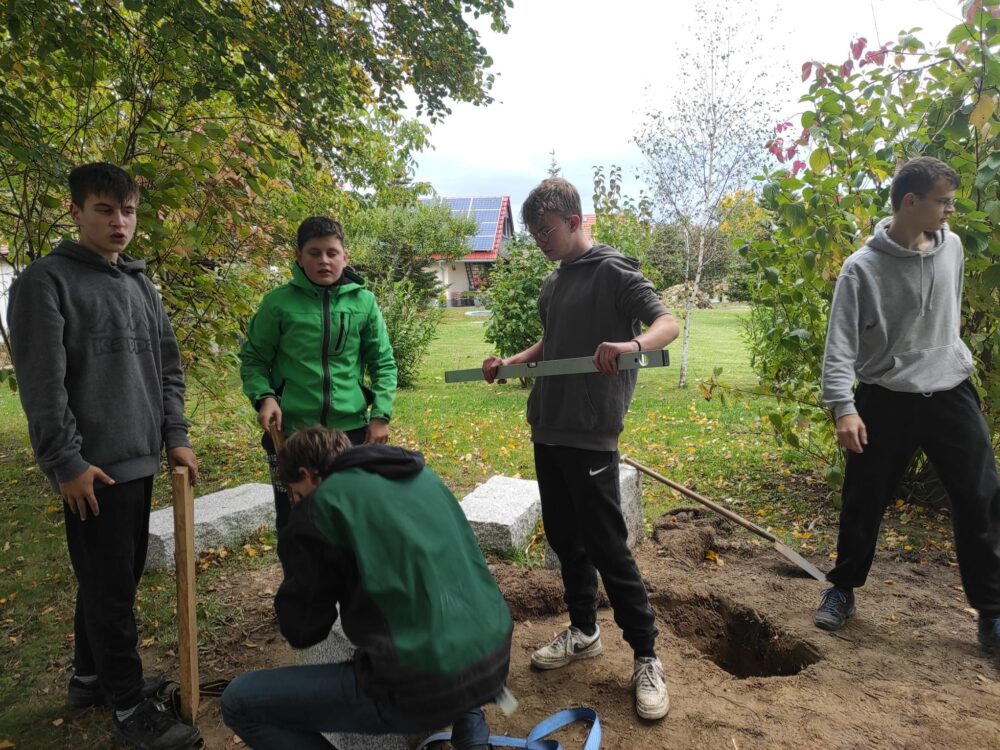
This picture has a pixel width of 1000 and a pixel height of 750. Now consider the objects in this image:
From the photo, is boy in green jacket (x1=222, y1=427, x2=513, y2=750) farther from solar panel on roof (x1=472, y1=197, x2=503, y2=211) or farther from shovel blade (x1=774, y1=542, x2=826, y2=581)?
solar panel on roof (x1=472, y1=197, x2=503, y2=211)

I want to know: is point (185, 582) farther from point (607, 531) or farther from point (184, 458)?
point (607, 531)

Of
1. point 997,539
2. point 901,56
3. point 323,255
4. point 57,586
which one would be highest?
point 901,56

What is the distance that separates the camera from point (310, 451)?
1813 mm

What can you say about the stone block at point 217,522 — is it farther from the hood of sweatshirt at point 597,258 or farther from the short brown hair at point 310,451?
the hood of sweatshirt at point 597,258

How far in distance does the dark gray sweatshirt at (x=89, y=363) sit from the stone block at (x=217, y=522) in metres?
1.80

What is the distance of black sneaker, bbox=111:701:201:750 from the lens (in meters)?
2.31

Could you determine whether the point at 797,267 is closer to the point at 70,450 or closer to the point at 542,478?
the point at 542,478

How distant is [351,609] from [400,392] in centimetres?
961

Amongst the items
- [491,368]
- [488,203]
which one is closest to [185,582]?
[491,368]

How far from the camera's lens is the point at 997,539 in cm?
278

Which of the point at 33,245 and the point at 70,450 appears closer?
the point at 70,450

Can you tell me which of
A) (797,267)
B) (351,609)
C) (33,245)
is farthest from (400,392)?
(351,609)

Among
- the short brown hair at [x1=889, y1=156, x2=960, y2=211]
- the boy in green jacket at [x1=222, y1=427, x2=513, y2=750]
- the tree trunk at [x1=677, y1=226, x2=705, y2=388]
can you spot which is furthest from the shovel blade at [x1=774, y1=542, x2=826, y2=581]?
the tree trunk at [x1=677, y1=226, x2=705, y2=388]

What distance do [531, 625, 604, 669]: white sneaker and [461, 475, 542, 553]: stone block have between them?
→ 109 cm
